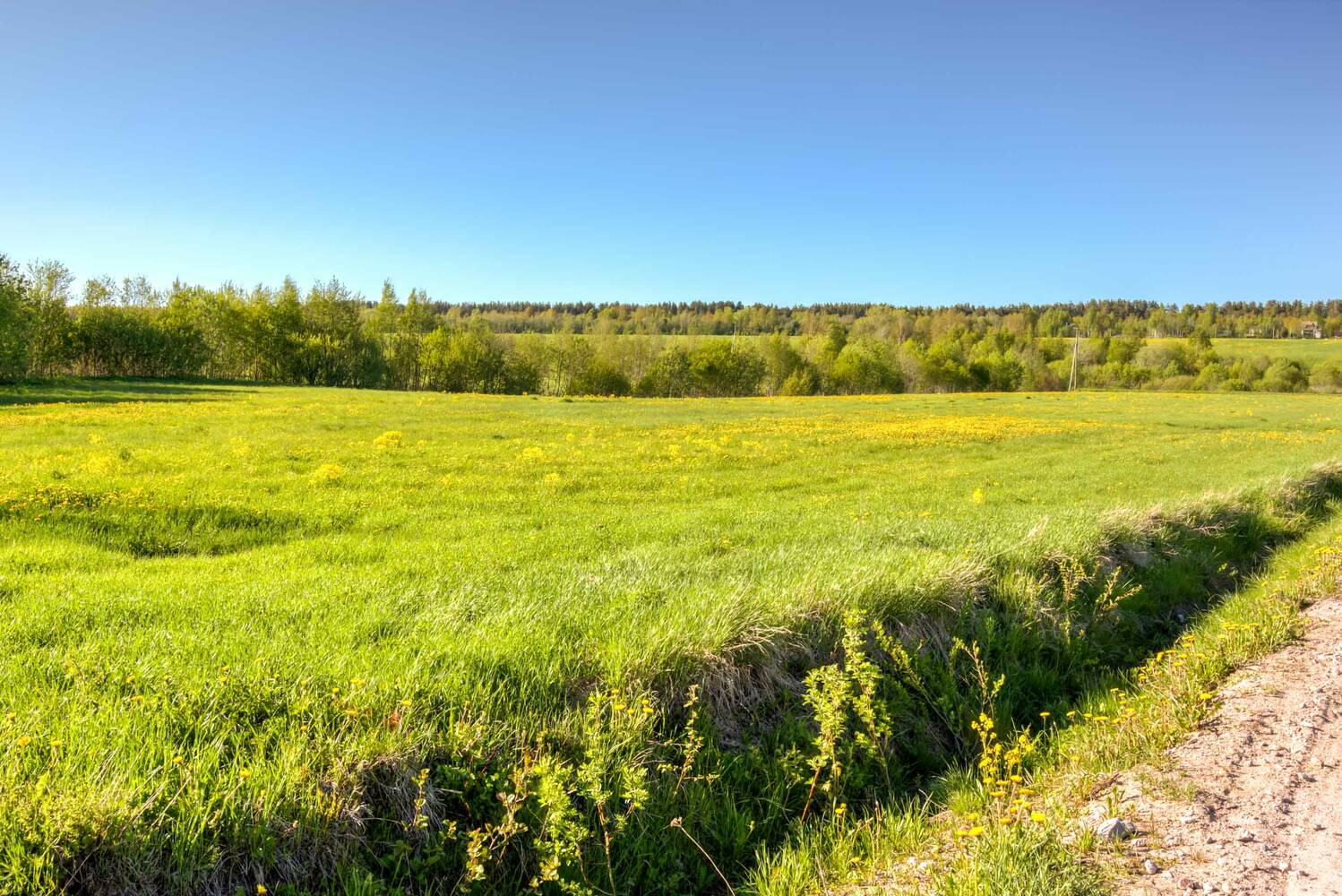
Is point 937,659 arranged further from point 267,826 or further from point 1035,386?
point 1035,386

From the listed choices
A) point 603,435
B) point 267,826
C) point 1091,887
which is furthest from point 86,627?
point 603,435

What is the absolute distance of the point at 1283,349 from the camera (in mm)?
122438

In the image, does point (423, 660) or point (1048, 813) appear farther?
point (423, 660)

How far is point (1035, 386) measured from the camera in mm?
104750

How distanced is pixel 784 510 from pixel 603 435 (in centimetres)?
1383

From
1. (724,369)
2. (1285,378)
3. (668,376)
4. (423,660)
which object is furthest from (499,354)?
(1285,378)

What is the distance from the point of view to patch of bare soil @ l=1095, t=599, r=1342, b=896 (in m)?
3.74

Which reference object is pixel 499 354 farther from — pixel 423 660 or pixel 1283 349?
pixel 1283 349

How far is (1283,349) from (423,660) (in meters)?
169

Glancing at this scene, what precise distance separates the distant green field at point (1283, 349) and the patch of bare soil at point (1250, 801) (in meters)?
134

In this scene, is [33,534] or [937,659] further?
[33,534]

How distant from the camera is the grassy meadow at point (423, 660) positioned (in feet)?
11.1

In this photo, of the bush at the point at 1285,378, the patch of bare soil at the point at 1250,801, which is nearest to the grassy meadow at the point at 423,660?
the patch of bare soil at the point at 1250,801

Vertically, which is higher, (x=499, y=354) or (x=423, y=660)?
(x=499, y=354)
